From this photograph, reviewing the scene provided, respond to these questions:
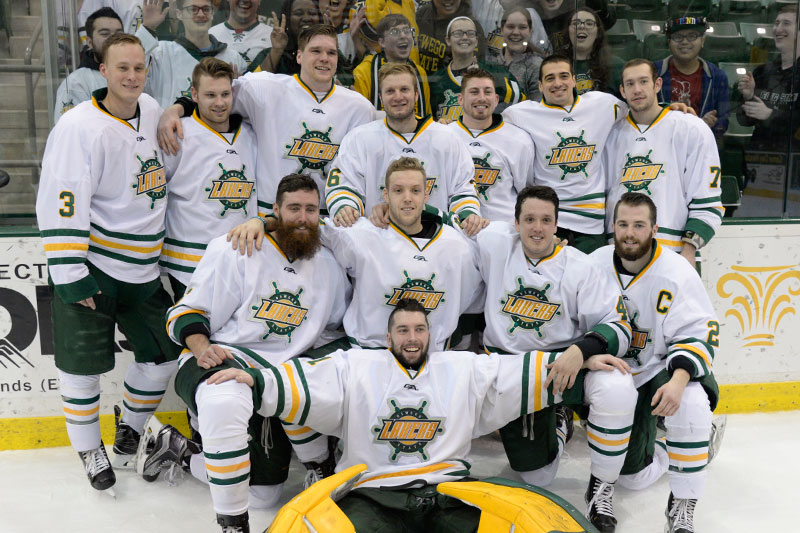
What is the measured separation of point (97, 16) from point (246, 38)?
0.66m

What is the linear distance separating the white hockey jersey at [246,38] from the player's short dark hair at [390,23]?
1.72 feet

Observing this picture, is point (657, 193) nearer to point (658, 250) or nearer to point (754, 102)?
point (658, 250)

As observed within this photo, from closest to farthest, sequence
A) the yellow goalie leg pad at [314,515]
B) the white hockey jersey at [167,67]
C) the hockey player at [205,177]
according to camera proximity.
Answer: the yellow goalie leg pad at [314,515], the hockey player at [205,177], the white hockey jersey at [167,67]

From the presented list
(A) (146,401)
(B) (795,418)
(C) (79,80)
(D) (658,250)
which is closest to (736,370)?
(B) (795,418)

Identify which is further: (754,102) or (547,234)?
(754,102)

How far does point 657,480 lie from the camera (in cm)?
332

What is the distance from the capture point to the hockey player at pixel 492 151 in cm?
362

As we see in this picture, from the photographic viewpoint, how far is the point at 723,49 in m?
4.16

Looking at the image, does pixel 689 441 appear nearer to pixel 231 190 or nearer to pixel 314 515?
pixel 314 515

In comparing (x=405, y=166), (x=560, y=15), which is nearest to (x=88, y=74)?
(x=405, y=166)

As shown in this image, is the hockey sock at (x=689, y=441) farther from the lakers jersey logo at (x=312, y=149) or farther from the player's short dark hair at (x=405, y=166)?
the lakers jersey logo at (x=312, y=149)

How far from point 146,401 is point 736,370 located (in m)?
2.75

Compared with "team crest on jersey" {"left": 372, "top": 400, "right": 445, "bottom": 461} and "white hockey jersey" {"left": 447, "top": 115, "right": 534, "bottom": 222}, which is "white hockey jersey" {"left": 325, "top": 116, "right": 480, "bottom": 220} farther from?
"team crest on jersey" {"left": 372, "top": 400, "right": 445, "bottom": 461}

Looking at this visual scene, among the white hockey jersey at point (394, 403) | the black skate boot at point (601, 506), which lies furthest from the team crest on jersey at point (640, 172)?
the black skate boot at point (601, 506)
